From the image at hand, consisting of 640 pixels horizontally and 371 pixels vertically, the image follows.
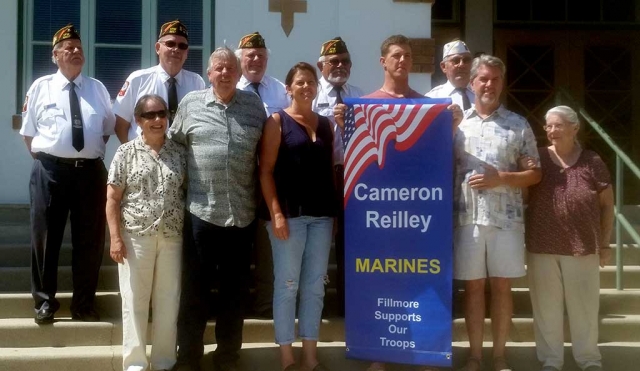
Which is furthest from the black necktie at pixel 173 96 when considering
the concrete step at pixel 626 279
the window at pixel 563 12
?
the window at pixel 563 12

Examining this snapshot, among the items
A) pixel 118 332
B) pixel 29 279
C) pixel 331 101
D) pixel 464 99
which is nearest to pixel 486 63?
pixel 464 99

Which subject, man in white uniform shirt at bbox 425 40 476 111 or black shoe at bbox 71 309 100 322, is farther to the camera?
man in white uniform shirt at bbox 425 40 476 111

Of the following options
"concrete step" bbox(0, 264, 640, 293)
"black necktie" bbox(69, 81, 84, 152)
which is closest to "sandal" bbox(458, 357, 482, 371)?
"concrete step" bbox(0, 264, 640, 293)

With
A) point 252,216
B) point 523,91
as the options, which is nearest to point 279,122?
point 252,216

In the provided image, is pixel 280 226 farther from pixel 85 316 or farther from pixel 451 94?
pixel 451 94

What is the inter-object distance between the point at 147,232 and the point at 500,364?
7.72 ft

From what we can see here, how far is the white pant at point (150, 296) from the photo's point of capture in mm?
4777

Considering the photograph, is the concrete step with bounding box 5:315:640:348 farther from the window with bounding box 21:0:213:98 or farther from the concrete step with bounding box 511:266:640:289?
the window with bounding box 21:0:213:98

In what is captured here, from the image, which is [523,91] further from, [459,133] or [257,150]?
[257,150]

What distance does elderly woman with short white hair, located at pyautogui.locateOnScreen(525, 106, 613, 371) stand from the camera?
5.08 meters

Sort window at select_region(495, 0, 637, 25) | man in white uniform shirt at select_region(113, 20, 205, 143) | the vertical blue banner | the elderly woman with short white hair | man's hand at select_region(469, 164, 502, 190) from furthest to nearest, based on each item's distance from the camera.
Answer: window at select_region(495, 0, 637, 25), man in white uniform shirt at select_region(113, 20, 205, 143), the elderly woman with short white hair, the vertical blue banner, man's hand at select_region(469, 164, 502, 190)

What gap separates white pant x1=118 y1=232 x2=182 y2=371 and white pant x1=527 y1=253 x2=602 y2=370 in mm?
2314

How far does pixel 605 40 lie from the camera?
909 centimetres

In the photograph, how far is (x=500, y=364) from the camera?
5047 millimetres
